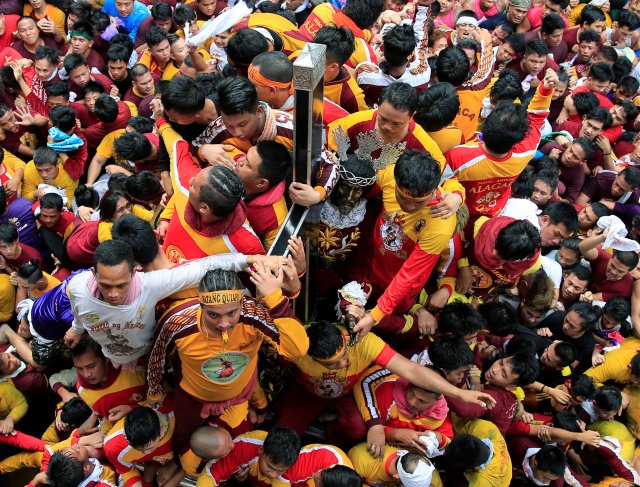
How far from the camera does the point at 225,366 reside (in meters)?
2.56

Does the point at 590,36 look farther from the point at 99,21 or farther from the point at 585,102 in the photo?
the point at 99,21

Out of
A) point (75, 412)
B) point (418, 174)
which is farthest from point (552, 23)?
point (75, 412)

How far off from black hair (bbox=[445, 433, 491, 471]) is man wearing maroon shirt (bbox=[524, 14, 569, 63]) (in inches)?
209

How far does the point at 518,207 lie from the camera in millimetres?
3748

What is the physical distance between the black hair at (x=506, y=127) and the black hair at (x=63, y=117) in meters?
3.47

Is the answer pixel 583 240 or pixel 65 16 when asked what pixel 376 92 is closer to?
pixel 583 240

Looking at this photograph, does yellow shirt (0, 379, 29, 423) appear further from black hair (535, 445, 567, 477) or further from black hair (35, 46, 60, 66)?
black hair (35, 46, 60, 66)

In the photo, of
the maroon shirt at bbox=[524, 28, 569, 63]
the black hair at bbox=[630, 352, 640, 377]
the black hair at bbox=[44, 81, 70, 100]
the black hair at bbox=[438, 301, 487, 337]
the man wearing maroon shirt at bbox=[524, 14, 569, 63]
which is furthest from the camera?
the maroon shirt at bbox=[524, 28, 569, 63]

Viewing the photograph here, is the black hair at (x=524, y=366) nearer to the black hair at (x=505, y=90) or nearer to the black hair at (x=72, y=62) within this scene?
the black hair at (x=505, y=90)

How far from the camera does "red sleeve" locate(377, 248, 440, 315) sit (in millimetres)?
3025

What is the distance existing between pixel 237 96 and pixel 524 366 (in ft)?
7.41

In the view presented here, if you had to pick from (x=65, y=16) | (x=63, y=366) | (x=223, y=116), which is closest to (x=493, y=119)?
(x=223, y=116)

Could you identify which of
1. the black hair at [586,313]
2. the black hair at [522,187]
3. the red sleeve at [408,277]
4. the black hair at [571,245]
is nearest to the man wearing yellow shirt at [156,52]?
the black hair at [522,187]

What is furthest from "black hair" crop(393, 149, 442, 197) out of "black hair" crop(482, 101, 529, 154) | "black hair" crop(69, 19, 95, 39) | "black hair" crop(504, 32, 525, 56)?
"black hair" crop(69, 19, 95, 39)
